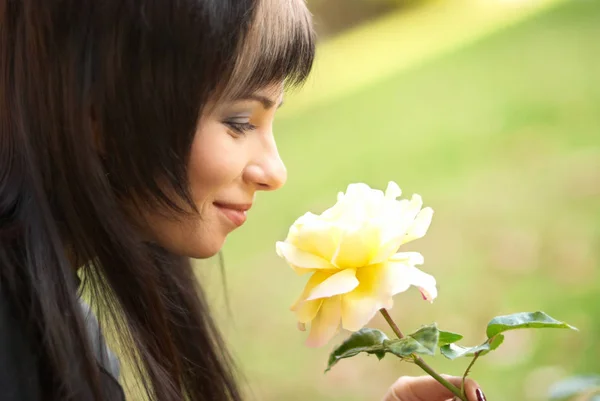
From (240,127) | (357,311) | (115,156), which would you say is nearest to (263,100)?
(240,127)

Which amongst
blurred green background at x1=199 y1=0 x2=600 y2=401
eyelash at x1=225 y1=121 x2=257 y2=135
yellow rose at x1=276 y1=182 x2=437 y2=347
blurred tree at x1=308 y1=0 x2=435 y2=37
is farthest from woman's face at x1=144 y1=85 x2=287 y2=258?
blurred tree at x1=308 y1=0 x2=435 y2=37

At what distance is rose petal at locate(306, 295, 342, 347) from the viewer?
0.67 m

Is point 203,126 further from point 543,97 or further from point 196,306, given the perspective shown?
point 543,97

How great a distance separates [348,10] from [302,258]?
8.27ft

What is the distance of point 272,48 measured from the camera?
0.80 metres

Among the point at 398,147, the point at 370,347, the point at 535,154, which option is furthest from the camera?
the point at 398,147

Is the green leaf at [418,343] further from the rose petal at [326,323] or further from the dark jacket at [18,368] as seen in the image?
the dark jacket at [18,368]

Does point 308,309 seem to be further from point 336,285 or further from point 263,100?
point 263,100

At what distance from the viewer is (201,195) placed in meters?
0.79

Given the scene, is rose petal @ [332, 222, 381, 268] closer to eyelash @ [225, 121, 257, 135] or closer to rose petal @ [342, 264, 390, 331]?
rose petal @ [342, 264, 390, 331]

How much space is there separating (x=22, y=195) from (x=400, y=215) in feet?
1.14

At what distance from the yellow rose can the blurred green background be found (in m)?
0.52

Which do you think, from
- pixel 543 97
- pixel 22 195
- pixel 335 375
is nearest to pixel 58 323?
pixel 22 195

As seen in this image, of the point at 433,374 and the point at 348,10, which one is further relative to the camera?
the point at 348,10
